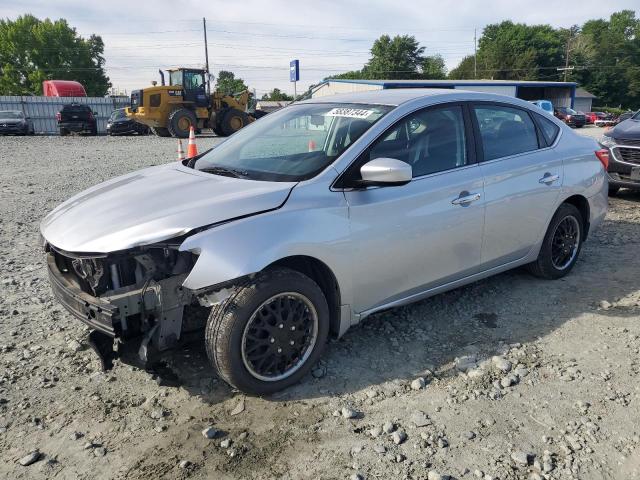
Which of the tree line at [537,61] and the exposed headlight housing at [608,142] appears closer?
the exposed headlight housing at [608,142]

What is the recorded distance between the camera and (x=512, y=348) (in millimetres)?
3570

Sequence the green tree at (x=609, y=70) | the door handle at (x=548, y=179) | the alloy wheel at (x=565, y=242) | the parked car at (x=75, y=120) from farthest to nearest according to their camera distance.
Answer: the green tree at (x=609, y=70)
the parked car at (x=75, y=120)
the alloy wheel at (x=565, y=242)
the door handle at (x=548, y=179)

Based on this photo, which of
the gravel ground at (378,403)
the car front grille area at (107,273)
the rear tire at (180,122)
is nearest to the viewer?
the gravel ground at (378,403)

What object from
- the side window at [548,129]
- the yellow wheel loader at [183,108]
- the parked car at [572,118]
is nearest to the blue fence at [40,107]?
the yellow wheel loader at [183,108]

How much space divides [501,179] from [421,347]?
138 centimetres

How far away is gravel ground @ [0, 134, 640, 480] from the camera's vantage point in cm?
252

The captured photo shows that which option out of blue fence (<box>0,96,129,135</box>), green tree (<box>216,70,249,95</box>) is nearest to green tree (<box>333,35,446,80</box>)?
green tree (<box>216,70,249,95</box>)

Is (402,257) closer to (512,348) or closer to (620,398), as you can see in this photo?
(512,348)

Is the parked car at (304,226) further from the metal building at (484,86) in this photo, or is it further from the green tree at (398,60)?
the green tree at (398,60)

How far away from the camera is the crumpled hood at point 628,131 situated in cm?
809

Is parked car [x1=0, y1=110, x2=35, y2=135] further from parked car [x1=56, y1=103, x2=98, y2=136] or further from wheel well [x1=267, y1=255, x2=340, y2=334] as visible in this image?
wheel well [x1=267, y1=255, x2=340, y2=334]

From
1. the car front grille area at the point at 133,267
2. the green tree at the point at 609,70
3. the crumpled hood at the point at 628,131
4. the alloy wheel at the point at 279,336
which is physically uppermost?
the green tree at the point at 609,70

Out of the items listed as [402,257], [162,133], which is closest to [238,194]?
[402,257]

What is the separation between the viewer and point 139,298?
273 cm
